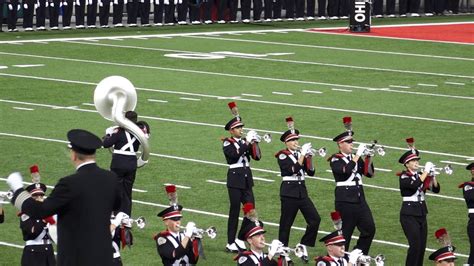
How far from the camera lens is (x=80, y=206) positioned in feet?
26.6

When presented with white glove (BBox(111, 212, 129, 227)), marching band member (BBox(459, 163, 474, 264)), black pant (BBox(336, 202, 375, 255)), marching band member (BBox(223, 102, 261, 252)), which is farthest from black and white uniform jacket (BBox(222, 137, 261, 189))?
white glove (BBox(111, 212, 129, 227))

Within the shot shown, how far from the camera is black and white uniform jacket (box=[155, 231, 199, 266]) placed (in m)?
10.7

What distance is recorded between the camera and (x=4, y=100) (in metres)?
23.3

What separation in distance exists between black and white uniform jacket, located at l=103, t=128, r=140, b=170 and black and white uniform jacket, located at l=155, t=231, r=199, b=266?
12.3 feet

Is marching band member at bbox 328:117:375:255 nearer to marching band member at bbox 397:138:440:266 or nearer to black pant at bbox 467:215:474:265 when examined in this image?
marching band member at bbox 397:138:440:266

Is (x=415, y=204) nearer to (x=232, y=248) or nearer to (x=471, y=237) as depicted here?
(x=471, y=237)

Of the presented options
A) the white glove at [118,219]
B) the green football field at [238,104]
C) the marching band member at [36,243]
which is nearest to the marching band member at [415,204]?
the green football field at [238,104]

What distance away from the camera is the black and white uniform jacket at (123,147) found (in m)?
14.6

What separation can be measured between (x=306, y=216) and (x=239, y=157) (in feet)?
3.11

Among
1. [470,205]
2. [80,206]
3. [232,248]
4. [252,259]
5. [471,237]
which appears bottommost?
[232,248]

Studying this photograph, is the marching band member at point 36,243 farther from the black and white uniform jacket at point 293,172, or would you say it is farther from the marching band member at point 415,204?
the marching band member at point 415,204

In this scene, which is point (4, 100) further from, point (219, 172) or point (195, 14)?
point (195, 14)

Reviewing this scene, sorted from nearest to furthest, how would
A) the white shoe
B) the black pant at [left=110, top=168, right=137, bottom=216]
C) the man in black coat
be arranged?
the man in black coat, the white shoe, the black pant at [left=110, top=168, right=137, bottom=216]

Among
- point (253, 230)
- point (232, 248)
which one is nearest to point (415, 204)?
point (232, 248)
